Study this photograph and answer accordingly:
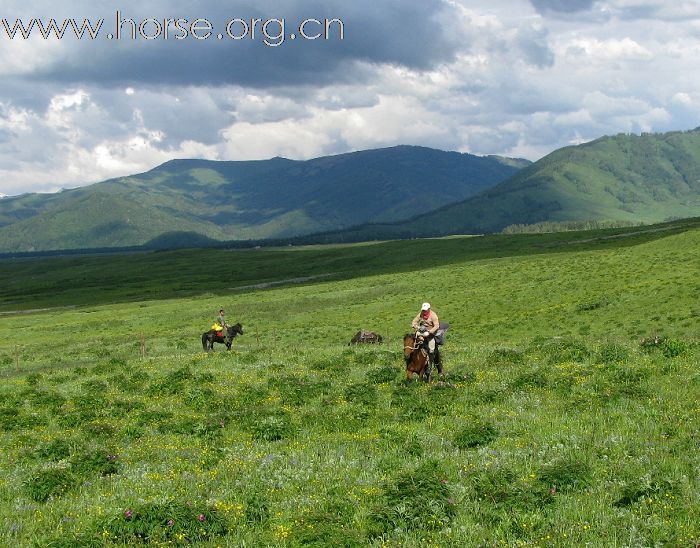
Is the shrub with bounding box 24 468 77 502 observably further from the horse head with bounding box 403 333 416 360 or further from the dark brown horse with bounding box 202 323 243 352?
the dark brown horse with bounding box 202 323 243 352

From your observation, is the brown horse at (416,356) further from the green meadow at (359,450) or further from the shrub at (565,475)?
the shrub at (565,475)

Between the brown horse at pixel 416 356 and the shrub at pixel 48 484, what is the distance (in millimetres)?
12999

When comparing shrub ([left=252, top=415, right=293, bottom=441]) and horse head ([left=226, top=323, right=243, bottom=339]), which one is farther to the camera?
horse head ([left=226, top=323, right=243, bottom=339])

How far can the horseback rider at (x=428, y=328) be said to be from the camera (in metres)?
24.0

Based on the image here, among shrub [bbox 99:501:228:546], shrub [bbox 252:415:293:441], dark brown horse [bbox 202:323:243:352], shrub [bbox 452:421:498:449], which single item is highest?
shrub [bbox 99:501:228:546]

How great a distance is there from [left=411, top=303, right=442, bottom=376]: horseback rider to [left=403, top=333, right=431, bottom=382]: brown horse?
0.23 metres

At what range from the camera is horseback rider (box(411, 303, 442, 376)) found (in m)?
24.0

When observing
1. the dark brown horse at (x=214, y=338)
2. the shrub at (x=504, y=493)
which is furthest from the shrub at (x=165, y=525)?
the dark brown horse at (x=214, y=338)

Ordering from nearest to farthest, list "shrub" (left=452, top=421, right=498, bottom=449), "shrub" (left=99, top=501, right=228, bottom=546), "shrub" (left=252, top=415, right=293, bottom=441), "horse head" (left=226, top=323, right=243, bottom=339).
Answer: "shrub" (left=99, top=501, right=228, bottom=546) → "shrub" (left=452, top=421, right=498, bottom=449) → "shrub" (left=252, top=415, right=293, bottom=441) → "horse head" (left=226, top=323, right=243, bottom=339)

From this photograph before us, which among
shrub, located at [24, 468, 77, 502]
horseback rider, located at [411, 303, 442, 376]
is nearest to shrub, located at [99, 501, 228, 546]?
shrub, located at [24, 468, 77, 502]

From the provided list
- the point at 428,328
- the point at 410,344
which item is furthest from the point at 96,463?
the point at 428,328

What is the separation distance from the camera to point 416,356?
24250mm

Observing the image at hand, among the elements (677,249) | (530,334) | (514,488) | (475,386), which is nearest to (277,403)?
(475,386)

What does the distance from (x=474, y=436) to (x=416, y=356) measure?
8.69 meters
